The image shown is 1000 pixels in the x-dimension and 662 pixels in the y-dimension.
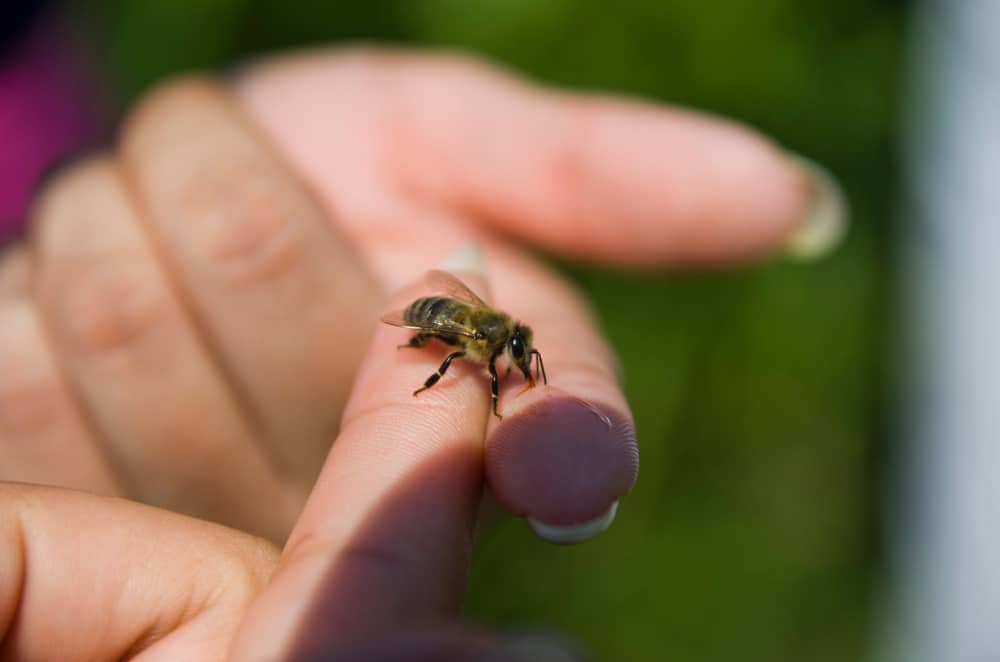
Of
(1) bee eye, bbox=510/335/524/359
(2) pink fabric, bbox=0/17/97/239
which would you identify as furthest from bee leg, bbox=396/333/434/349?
(2) pink fabric, bbox=0/17/97/239

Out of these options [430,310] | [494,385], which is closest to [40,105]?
[430,310]

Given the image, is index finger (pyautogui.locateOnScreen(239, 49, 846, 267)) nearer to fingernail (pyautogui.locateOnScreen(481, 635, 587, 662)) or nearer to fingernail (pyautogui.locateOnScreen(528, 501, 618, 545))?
fingernail (pyautogui.locateOnScreen(528, 501, 618, 545))

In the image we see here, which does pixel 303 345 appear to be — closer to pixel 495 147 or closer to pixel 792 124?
pixel 495 147

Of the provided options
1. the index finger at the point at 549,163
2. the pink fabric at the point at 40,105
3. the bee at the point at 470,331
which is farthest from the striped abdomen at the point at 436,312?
the pink fabric at the point at 40,105

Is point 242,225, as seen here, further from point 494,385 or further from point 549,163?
point 494,385

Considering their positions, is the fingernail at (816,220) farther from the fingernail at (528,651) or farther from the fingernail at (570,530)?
the fingernail at (528,651)
